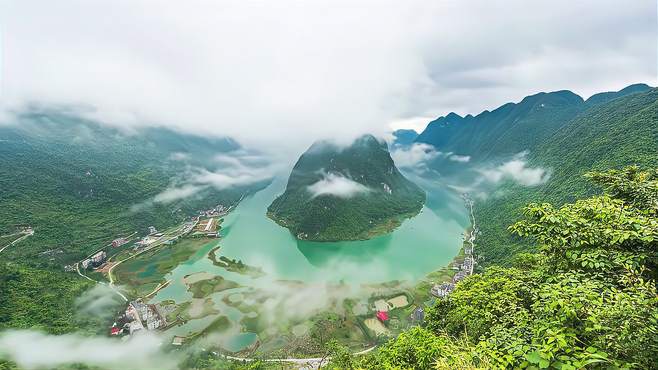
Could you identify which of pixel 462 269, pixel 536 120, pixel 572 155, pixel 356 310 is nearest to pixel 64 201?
pixel 356 310

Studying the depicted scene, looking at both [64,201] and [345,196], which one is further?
[345,196]

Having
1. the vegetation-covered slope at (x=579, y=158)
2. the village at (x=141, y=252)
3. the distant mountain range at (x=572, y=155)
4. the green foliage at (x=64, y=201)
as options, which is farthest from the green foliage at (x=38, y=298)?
the distant mountain range at (x=572, y=155)

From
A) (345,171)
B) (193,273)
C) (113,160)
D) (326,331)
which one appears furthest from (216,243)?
(113,160)

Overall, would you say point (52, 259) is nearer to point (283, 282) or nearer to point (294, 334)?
point (283, 282)

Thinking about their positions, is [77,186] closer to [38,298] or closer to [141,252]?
[141,252]

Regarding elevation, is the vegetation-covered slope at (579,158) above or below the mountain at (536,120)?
below

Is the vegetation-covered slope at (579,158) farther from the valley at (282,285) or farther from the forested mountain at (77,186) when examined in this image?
the forested mountain at (77,186)
